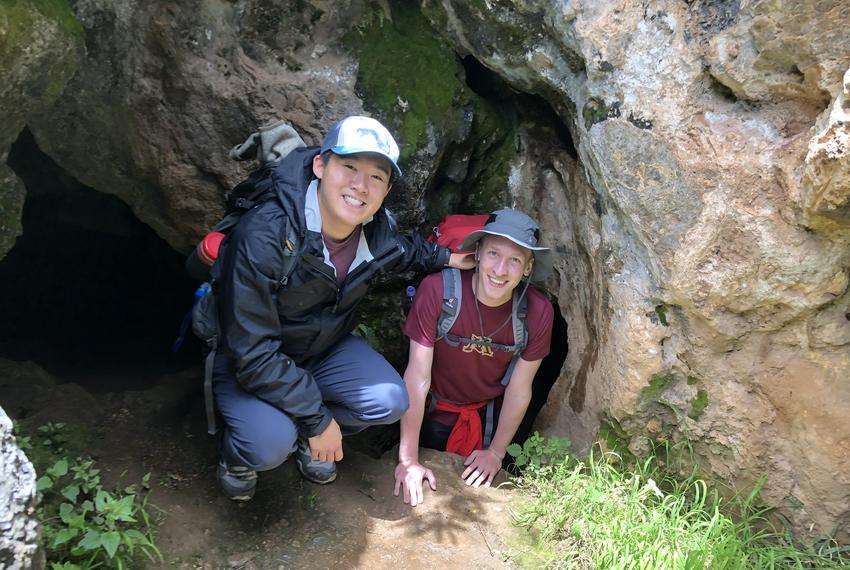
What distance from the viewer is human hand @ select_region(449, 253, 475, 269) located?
416 centimetres

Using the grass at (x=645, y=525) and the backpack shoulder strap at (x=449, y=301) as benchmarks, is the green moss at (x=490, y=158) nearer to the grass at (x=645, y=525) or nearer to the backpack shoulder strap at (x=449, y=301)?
the backpack shoulder strap at (x=449, y=301)

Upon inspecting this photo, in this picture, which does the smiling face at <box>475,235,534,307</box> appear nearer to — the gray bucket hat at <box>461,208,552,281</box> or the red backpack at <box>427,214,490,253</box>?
the gray bucket hat at <box>461,208,552,281</box>

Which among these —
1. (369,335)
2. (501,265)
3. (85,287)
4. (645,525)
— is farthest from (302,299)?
(85,287)

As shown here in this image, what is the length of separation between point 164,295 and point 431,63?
3901 mm

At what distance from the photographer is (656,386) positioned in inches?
153

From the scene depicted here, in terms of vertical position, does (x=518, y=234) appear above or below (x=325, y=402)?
above

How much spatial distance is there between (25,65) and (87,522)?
7.50 feet

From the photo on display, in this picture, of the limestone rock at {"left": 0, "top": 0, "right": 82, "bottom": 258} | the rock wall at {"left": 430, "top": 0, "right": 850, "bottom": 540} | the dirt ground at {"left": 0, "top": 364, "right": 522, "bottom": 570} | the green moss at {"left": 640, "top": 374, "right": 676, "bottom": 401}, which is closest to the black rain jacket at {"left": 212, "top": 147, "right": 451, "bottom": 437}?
the dirt ground at {"left": 0, "top": 364, "right": 522, "bottom": 570}

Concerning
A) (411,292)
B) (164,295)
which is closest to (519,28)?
(411,292)

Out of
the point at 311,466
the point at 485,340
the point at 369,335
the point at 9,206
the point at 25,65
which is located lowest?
the point at 311,466

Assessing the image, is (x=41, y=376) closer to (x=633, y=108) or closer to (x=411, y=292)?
(x=411, y=292)

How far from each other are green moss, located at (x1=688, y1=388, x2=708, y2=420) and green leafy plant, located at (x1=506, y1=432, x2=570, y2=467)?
75 centimetres

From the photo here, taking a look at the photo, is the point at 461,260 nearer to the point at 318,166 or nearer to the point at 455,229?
the point at 455,229

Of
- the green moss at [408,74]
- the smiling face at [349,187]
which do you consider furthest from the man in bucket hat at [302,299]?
the green moss at [408,74]
